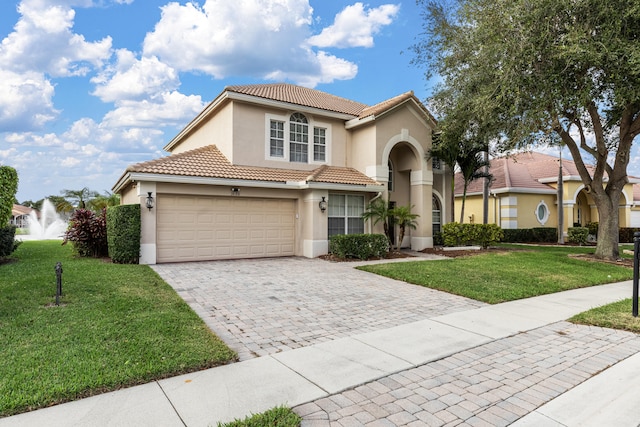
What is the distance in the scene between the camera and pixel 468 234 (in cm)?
1712

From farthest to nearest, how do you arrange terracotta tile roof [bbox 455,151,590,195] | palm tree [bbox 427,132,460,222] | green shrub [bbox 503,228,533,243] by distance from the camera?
terracotta tile roof [bbox 455,151,590,195], green shrub [bbox 503,228,533,243], palm tree [bbox 427,132,460,222]

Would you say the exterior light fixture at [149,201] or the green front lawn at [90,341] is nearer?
the green front lawn at [90,341]

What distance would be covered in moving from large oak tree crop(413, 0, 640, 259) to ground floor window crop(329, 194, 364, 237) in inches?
222

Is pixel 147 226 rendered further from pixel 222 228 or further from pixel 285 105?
pixel 285 105

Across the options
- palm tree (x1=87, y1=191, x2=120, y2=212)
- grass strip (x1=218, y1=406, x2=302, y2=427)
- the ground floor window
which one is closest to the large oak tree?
the ground floor window

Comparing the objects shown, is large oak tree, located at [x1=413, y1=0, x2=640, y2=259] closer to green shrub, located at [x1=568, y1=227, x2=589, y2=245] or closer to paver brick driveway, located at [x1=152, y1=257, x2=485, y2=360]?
paver brick driveway, located at [x1=152, y1=257, x2=485, y2=360]

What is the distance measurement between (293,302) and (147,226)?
7162 mm

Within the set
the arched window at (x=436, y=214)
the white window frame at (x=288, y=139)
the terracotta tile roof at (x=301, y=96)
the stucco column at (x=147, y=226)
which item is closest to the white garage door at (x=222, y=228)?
the stucco column at (x=147, y=226)

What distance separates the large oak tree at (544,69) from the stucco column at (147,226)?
454 inches

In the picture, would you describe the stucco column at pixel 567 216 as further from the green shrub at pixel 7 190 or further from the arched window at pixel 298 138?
the green shrub at pixel 7 190

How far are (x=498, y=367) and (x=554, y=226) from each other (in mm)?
25919

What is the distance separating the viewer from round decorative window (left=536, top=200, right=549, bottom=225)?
25.1 m

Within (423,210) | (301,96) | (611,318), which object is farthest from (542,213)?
(611,318)

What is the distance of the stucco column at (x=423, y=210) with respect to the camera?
17047 millimetres
